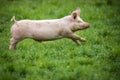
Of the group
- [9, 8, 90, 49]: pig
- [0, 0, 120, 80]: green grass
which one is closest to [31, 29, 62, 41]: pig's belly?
[9, 8, 90, 49]: pig

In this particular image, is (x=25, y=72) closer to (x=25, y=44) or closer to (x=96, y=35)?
(x=25, y=44)

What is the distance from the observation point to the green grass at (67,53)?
26.8ft

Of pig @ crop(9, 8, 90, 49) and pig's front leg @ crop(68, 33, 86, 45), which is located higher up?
pig @ crop(9, 8, 90, 49)

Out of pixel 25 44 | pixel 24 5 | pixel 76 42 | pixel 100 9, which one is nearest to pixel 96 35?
pixel 76 42

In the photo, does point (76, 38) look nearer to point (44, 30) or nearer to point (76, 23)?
point (76, 23)

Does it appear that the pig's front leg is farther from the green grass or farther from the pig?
the green grass

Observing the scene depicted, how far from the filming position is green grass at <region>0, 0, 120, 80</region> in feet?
26.8

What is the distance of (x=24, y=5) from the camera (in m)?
15.0

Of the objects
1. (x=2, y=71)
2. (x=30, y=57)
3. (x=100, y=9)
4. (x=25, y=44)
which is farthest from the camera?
(x=100, y=9)

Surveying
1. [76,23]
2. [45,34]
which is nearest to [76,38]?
[76,23]

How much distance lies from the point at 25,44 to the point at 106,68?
2887 millimetres

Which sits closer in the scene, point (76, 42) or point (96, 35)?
point (76, 42)

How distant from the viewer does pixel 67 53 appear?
373 inches

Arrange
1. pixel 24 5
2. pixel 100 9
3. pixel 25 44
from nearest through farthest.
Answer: pixel 25 44
pixel 100 9
pixel 24 5
